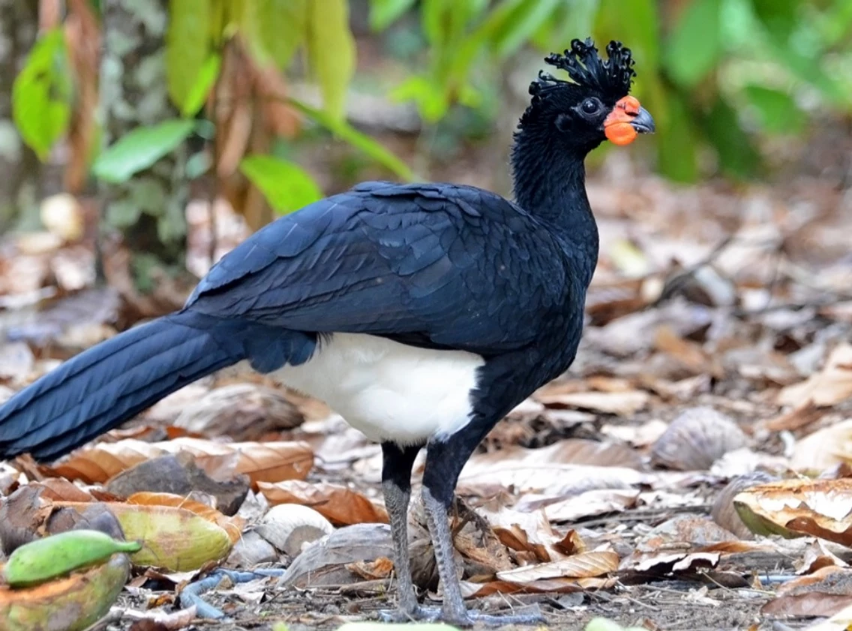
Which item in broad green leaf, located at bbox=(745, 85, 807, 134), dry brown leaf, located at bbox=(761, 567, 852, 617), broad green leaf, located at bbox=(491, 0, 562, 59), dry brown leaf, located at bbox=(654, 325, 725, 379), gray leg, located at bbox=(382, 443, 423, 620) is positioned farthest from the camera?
broad green leaf, located at bbox=(745, 85, 807, 134)

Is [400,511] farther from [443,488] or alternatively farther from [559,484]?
[559,484]

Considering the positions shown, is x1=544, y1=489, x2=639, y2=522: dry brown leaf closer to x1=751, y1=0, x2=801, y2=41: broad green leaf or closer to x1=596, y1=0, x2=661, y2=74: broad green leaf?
x1=596, y1=0, x2=661, y2=74: broad green leaf

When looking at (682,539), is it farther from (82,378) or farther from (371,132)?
(371,132)

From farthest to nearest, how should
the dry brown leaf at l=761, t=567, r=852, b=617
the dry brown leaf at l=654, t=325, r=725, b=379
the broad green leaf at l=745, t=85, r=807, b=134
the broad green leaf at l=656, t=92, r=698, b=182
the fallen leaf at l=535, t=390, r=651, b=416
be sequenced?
the broad green leaf at l=745, t=85, r=807, b=134 < the broad green leaf at l=656, t=92, r=698, b=182 < the dry brown leaf at l=654, t=325, r=725, b=379 < the fallen leaf at l=535, t=390, r=651, b=416 < the dry brown leaf at l=761, t=567, r=852, b=617

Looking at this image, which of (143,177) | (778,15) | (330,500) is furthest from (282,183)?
(778,15)

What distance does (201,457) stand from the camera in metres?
4.38

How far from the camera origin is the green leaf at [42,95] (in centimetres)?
679

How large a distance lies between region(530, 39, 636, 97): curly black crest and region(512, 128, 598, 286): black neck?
0.16m

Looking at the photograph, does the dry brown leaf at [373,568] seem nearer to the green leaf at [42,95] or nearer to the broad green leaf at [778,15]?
the green leaf at [42,95]

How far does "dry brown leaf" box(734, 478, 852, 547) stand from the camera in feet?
12.0

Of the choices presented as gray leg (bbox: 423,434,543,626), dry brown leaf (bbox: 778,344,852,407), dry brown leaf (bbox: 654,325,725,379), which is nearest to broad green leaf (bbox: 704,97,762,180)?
dry brown leaf (bbox: 654,325,725,379)

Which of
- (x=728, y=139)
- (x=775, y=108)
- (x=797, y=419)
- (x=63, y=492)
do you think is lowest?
(x=797, y=419)

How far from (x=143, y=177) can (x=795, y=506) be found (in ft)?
12.9

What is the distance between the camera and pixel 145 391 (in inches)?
127
